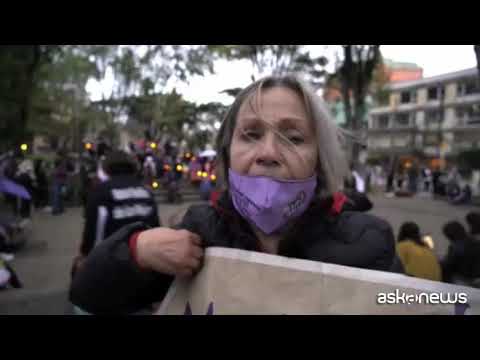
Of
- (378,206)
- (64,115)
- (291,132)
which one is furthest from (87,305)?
(64,115)

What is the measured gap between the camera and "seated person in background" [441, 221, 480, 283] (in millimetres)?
3469

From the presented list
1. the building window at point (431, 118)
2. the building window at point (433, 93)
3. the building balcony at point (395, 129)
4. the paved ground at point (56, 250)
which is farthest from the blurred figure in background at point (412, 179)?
the building window at point (431, 118)

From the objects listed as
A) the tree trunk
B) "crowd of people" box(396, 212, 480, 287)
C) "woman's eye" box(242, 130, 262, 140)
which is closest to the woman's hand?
"woman's eye" box(242, 130, 262, 140)

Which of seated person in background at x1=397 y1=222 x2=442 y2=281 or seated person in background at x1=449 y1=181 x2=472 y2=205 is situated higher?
seated person in background at x1=397 y1=222 x2=442 y2=281

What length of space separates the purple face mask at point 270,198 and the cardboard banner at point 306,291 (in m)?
0.27

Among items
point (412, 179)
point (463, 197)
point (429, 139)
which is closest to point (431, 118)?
point (429, 139)

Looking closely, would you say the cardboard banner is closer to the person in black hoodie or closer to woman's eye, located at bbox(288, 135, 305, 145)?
woman's eye, located at bbox(288, 135, 305, 145)

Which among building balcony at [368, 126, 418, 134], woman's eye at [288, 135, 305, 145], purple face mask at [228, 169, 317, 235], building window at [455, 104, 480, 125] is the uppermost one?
building window at [455, 104, 480, 125]

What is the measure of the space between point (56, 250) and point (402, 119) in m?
50.4

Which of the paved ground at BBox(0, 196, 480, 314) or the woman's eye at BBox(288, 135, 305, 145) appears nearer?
the woman's eye at BBox(288, 135, 305, 145)

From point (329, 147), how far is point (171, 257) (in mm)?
605

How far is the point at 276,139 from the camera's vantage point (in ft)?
4.08

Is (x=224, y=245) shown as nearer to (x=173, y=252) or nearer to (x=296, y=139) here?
(x=173, y=252)

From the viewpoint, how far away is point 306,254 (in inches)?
48.4
